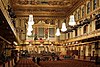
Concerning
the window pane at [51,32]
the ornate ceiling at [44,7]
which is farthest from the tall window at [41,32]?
the ornate ceiling at [44,7]

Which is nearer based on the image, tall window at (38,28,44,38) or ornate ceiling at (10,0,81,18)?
ornate ceiling at (10,0,81,18)

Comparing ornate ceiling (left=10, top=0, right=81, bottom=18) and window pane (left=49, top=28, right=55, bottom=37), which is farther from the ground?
ornate ceiling (left=10, top=0, right=81, bottom=18)

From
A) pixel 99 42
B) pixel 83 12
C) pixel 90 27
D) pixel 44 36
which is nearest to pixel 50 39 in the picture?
pixel 44 36

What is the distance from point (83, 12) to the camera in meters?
29.1

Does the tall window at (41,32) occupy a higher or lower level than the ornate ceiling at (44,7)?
lower

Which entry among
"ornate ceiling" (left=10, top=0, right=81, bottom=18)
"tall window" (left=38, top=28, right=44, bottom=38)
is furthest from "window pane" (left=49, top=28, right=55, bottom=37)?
"ornate ceiling" (left=10, top=0, right=81, bottom=18)

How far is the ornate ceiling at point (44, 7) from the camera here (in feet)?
105

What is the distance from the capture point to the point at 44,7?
35.0 metres

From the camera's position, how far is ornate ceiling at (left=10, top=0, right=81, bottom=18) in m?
32.0

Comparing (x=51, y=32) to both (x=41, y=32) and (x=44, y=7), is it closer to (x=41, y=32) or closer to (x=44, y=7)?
(x=41, y=32)

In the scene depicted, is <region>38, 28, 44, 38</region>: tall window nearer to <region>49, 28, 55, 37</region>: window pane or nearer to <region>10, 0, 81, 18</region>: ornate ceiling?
<region>49, 28, 55, 37</region>: window pane

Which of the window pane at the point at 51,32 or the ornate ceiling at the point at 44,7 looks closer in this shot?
the ornate ceiling at the point at 44,7

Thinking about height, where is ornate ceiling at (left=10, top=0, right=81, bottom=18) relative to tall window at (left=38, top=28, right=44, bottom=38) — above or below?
above

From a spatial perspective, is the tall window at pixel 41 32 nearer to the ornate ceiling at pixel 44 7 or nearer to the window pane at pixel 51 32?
the window pane at pixel 51 32
